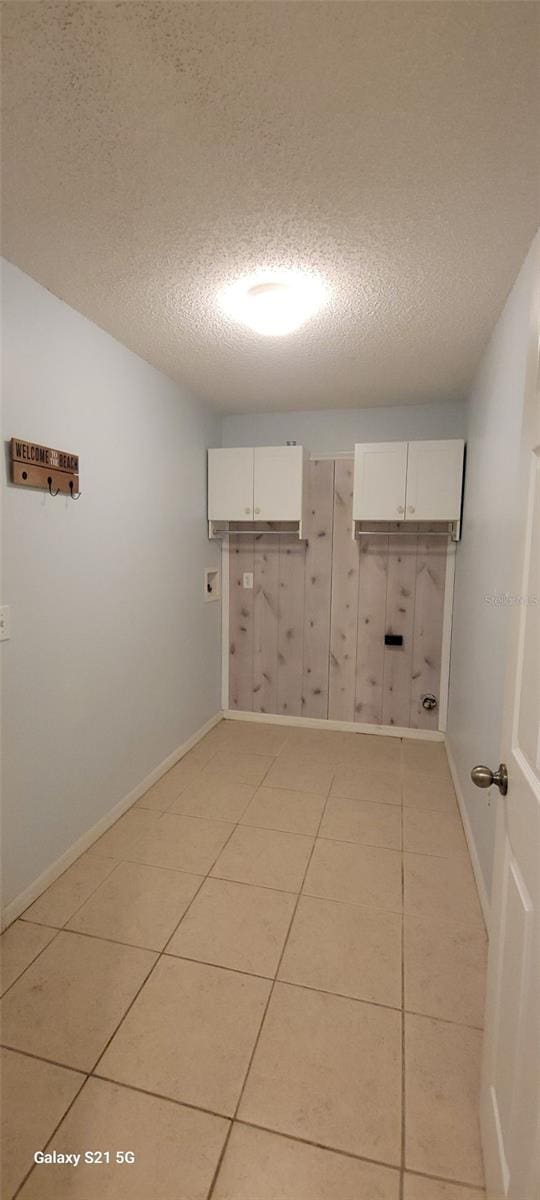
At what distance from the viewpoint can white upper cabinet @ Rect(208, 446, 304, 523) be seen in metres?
3.46

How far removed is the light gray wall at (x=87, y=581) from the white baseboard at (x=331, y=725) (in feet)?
2.61

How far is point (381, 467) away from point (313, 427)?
2.38 ft

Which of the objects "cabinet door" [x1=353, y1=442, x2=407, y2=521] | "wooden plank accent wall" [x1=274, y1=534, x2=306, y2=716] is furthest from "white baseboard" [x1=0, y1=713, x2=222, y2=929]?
"cabinet door" [x1=353, y1=442, x2=407, y2=521]

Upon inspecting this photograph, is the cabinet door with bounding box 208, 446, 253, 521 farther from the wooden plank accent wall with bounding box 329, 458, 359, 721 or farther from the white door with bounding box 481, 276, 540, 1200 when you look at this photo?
the white door with bounding box 481, 276, 540, 1200

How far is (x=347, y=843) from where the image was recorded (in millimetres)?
2389

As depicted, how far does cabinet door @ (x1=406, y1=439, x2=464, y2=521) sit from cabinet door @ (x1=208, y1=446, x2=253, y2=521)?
3.73 ft

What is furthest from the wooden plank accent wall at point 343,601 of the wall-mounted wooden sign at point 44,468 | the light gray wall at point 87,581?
the wall-mounted wooden sign at point 44,468

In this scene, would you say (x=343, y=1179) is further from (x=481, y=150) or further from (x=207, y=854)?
(x=481, y=150)

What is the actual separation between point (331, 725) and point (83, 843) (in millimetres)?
2112

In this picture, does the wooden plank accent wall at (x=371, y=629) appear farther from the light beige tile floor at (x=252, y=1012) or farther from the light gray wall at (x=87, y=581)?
the light gray wall at (x=87, y=581)

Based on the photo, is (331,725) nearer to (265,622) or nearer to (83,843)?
(265,622)

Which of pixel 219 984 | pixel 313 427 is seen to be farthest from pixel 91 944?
pixel 313 427

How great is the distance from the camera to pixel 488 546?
2.21m

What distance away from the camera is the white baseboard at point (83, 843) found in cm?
191
